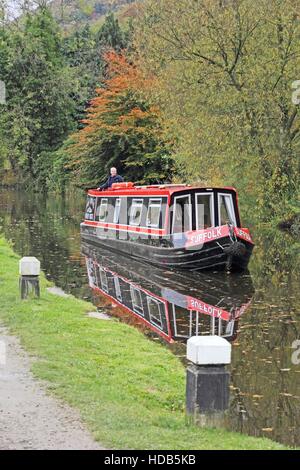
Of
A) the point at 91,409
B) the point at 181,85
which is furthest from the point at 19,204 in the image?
the point at 91,409

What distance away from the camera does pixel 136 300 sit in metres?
15.8

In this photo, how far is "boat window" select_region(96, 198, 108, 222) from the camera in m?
27.9

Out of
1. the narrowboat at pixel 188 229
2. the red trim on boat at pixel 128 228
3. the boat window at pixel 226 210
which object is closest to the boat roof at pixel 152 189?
the narrowboat at pixel 188 229

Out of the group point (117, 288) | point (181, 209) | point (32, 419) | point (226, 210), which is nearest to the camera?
point (32, 419)

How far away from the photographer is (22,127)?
195 ft

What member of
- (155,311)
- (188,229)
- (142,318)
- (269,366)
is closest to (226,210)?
(188,229)

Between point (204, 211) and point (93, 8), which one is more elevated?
point (93, 8)

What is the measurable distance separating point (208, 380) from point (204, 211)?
48.0 ft

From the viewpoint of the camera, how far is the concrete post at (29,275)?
11950 mm

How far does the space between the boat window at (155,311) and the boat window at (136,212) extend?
793 centimetres

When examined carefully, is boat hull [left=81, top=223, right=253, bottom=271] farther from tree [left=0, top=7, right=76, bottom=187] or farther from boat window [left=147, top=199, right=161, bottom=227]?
tree [left=0, top=7, right=76, bottom=187]

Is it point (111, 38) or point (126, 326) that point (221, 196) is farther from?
point (111, 38)

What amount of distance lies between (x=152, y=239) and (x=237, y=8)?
9647 mm

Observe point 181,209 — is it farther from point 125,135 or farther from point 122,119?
point 122,119
